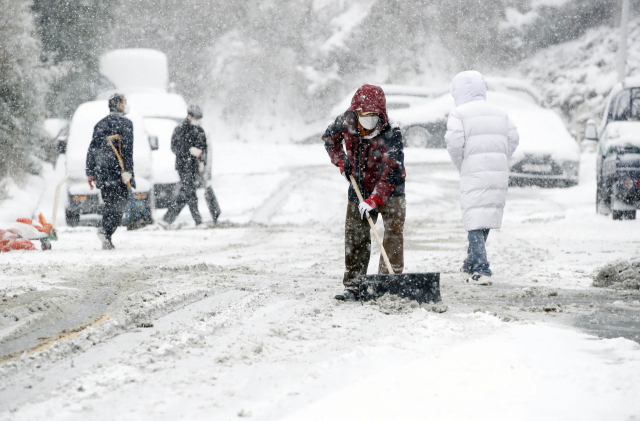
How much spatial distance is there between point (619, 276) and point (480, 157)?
1.39 meters

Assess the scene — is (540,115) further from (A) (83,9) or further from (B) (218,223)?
(A) (83,9)

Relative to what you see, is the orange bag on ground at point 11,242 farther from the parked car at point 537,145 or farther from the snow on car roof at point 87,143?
the parked car at point 537,145

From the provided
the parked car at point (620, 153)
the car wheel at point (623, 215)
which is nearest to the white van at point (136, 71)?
the parked car at point (620, 153)

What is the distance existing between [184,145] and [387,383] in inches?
304

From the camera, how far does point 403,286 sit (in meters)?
4.36

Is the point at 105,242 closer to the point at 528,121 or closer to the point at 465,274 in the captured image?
the point at 465,274

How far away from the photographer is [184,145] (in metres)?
10.0

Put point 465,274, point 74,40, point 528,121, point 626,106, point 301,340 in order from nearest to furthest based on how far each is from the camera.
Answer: point 301,340
point 465,274
point 626,106
point 528,121
point 74,40

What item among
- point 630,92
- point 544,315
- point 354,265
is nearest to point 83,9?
point 630,92

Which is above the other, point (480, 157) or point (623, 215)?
point (480, 157)

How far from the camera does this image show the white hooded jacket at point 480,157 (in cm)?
543

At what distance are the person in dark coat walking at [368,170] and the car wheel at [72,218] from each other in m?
6.78

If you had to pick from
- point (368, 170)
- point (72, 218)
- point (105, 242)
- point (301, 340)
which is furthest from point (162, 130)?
point (301, 340)

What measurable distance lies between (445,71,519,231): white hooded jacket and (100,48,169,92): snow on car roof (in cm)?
1047
